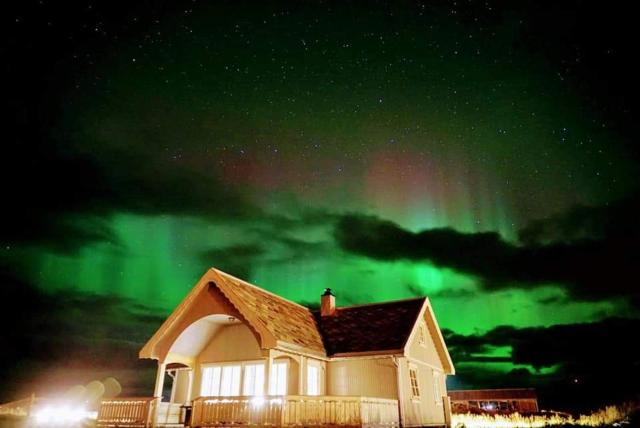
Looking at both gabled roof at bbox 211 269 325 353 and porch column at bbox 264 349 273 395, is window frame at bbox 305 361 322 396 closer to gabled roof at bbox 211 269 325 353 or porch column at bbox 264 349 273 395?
gabled roof at bbox 211 269 325 353

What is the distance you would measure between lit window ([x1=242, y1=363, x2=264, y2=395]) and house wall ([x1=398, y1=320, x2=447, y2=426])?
244 inches

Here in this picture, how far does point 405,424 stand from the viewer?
20.8m

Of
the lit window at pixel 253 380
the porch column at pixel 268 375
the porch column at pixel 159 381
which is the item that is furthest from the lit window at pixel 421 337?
the porch column at pixel 159 381

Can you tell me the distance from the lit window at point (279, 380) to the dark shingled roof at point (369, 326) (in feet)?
8.51

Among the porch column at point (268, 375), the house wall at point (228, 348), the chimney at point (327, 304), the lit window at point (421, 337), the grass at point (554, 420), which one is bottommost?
the grass at point (554, 420)

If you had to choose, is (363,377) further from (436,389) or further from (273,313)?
(436,389)

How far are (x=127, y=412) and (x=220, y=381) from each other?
14.2 feet

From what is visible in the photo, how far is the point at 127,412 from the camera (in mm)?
19656

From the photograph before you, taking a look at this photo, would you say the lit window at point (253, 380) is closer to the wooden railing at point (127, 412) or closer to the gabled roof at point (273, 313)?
the gabled roof at point (273, 313)

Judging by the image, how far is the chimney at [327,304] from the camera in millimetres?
27281

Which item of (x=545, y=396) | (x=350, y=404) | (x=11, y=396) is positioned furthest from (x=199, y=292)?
(x=11, y=396)

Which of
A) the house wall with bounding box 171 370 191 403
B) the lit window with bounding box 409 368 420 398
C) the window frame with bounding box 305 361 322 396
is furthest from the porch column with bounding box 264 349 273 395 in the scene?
the lit window with bounding box 409 368 420 398

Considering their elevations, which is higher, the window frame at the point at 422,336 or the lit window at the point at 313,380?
the window frame at the point at 422,336

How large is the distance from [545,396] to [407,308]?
55.9m
